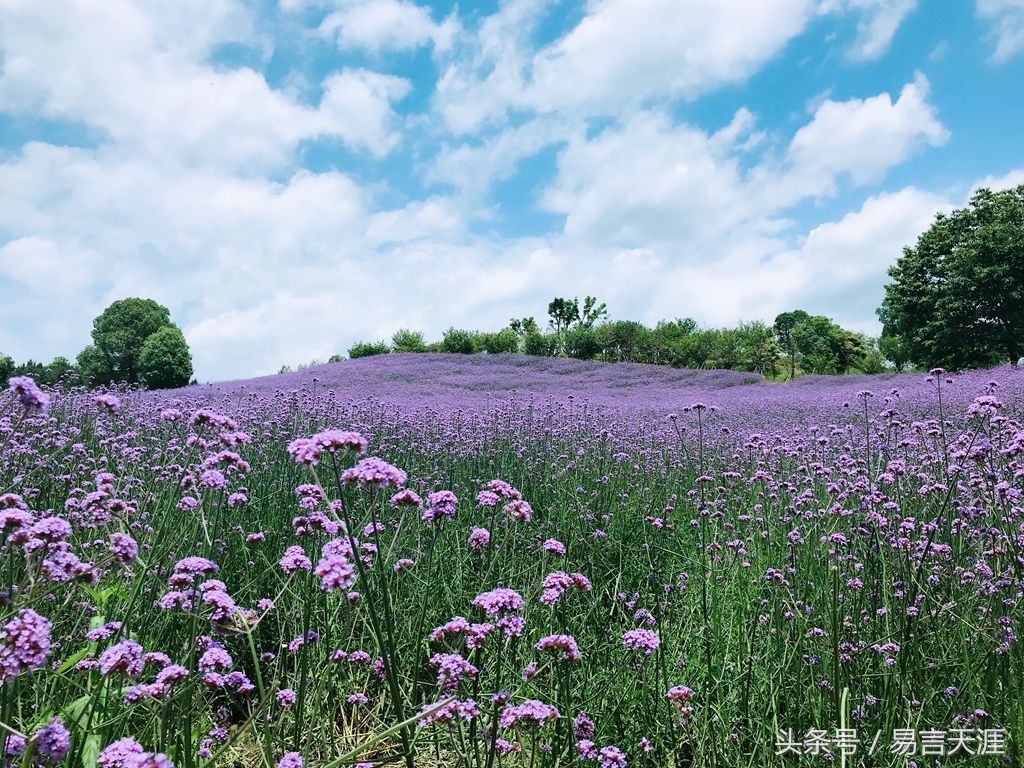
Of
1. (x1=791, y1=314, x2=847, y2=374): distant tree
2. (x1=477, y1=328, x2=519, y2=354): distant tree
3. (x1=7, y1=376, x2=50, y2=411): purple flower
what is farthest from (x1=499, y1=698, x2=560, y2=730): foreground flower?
(x1=791, y1=314, x2=847, y2=374): distant tree

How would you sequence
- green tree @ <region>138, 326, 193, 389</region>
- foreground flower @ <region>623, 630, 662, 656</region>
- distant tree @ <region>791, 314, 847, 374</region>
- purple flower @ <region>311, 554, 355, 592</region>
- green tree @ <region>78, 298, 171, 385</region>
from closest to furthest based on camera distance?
purple flower @ <region>311, 554, 355, 592</region> < foreground flower @ <region>623, 630, 662, 656</region> < green tree @ <region>138, 326, 193, 389</region> < green tree @ <region>78, 298, 171, 385</region> < distant tree @ <region>791, 314, 847, 374</region>

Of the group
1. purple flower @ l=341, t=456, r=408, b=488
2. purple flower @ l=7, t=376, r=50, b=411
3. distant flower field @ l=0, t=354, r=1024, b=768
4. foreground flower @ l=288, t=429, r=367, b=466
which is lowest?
distant flower field @ l=0, t=354, r=1024, b=768

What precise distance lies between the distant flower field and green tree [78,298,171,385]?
157 ft

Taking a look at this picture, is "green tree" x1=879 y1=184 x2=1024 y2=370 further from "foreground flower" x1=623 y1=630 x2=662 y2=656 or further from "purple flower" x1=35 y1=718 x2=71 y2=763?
"purple flower" x1=35 y1=718 x2=71 y2=763

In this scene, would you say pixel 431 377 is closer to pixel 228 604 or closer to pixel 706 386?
pixel 706 386

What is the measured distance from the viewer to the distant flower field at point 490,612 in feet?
6.27

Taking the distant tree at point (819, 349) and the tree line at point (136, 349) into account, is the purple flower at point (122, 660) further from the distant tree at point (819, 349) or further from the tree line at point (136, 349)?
the distant tree at point (819, 349)

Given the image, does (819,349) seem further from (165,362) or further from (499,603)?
(499,603)

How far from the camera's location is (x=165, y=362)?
43.1m

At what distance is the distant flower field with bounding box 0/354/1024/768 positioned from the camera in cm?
191

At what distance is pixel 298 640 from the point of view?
249cm

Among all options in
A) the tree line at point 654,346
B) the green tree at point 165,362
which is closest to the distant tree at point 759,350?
the tree line at point 654,346

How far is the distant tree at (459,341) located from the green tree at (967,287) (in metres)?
29.0

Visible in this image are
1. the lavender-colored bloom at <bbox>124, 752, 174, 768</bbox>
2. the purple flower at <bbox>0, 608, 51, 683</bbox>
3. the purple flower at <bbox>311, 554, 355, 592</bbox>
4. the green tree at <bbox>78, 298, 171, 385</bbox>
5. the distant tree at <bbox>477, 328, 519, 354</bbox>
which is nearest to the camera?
the lavender-colored bloom at <bbox>124, 752, 174, 768</bbox>
